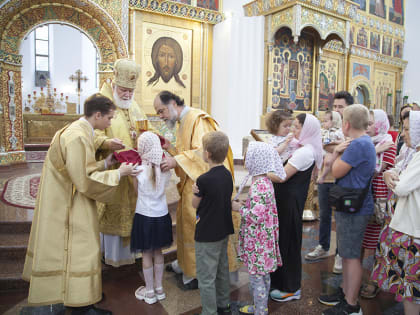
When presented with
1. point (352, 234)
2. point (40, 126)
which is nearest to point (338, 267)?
point (352, 234)

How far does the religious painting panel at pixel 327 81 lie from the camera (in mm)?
11218

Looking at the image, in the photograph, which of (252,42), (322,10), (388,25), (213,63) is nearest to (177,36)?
(213,63)

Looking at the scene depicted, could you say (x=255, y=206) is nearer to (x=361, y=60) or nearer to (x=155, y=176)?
(x=155, y=176)

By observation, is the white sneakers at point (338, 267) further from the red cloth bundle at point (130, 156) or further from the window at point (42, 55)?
the window at point (42, 55)

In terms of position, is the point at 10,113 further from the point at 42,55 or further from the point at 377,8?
the point at 377,8

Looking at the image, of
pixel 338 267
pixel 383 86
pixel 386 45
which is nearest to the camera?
pixel 338 267

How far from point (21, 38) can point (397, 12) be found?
14621 millimetres

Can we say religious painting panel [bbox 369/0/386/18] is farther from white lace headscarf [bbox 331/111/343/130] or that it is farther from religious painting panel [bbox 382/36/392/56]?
white lace headscarf [bbox 331/111/343/130]

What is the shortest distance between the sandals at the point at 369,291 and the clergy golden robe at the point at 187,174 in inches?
47.2

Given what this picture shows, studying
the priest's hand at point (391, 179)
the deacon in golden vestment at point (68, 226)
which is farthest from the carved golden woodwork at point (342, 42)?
the deacon in golden vestment at point (68, 226)

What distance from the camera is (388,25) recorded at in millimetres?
13453

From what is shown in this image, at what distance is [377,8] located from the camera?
42.4ft

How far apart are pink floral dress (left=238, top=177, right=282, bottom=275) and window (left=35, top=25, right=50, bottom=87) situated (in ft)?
55.4

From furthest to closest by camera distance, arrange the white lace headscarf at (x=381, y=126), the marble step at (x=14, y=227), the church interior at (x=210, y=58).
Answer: the church interior at (x=210, y=58) → the marble step at (x=14, y=227) → the white lace headscarf at (x=381, y=126)
